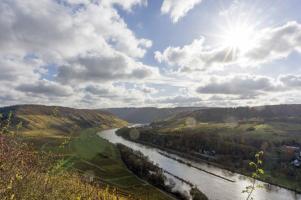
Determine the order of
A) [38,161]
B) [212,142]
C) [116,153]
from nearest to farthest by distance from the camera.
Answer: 1. [38,161]
2. [116,153]
3. [212,142]

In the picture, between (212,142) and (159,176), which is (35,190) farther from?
(212,142)

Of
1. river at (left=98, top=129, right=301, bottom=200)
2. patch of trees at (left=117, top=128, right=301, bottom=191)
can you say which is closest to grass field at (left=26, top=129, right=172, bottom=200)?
river at (left=98, top=129, right=301, bottom=200)

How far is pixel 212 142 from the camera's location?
12169cm

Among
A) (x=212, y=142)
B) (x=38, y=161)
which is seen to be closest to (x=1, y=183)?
(x=38, y=161)

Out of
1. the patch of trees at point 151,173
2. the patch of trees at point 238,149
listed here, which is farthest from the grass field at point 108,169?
the patch of trees at point 238,149

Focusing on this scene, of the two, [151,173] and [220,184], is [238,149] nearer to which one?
[220,184]

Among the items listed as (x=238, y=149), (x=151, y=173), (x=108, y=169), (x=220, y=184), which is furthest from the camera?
(x=238, y=149)

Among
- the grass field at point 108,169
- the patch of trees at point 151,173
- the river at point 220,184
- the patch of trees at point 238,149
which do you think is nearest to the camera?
the patch of trees at point 151,173

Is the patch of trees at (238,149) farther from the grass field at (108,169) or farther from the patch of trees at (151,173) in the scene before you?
the grass field at (108,169)

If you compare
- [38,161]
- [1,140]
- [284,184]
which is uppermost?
[1,140]

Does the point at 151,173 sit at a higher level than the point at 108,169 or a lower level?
higher

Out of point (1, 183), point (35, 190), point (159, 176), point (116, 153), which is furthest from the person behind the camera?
point (116, 153)

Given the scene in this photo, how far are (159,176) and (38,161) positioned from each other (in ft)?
202

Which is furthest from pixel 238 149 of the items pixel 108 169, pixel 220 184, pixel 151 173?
pixel 108 169
